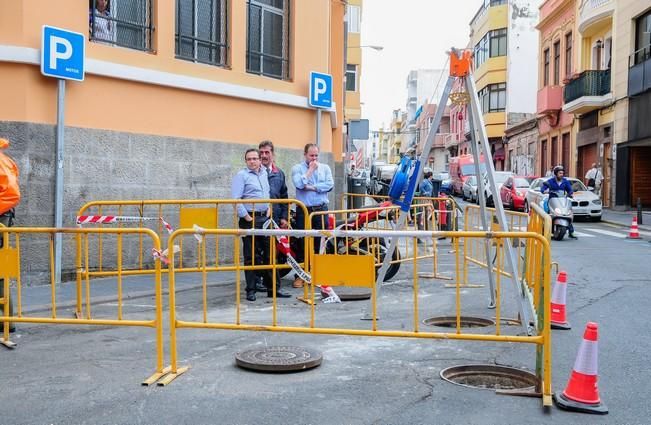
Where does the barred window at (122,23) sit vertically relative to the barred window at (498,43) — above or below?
below

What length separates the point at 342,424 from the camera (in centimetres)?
431

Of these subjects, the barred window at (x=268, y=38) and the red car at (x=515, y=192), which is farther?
the red car at (x=515, y=192)

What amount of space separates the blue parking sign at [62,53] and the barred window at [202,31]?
2245 millimetres

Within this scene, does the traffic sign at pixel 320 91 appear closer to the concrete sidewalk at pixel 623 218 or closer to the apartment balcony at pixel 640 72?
the concrete sidewalk at pixel 623 218

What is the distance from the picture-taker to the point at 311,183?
997cm

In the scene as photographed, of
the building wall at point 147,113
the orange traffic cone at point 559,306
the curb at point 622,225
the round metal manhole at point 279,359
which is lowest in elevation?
the round metal manhole at point 279,359

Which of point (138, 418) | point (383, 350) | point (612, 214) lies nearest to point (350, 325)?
point (383, 350)

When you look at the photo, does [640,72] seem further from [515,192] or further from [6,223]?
[6,223]

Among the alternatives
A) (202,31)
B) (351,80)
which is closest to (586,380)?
(202,31)

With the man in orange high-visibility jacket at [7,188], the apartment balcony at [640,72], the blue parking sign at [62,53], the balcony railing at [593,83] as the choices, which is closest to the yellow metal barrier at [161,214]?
the blue parking sign at [62,53]

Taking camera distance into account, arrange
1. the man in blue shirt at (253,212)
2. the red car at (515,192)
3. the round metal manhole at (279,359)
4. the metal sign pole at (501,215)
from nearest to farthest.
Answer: the round metal manhole at (279,359), the metal sign pole at (501,215), the man in blue shirt at (253,212), the red car at (515,192)

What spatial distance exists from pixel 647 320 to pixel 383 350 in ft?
10.6

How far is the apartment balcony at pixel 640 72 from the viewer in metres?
25.8

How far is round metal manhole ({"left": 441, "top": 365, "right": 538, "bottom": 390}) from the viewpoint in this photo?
5.27m
